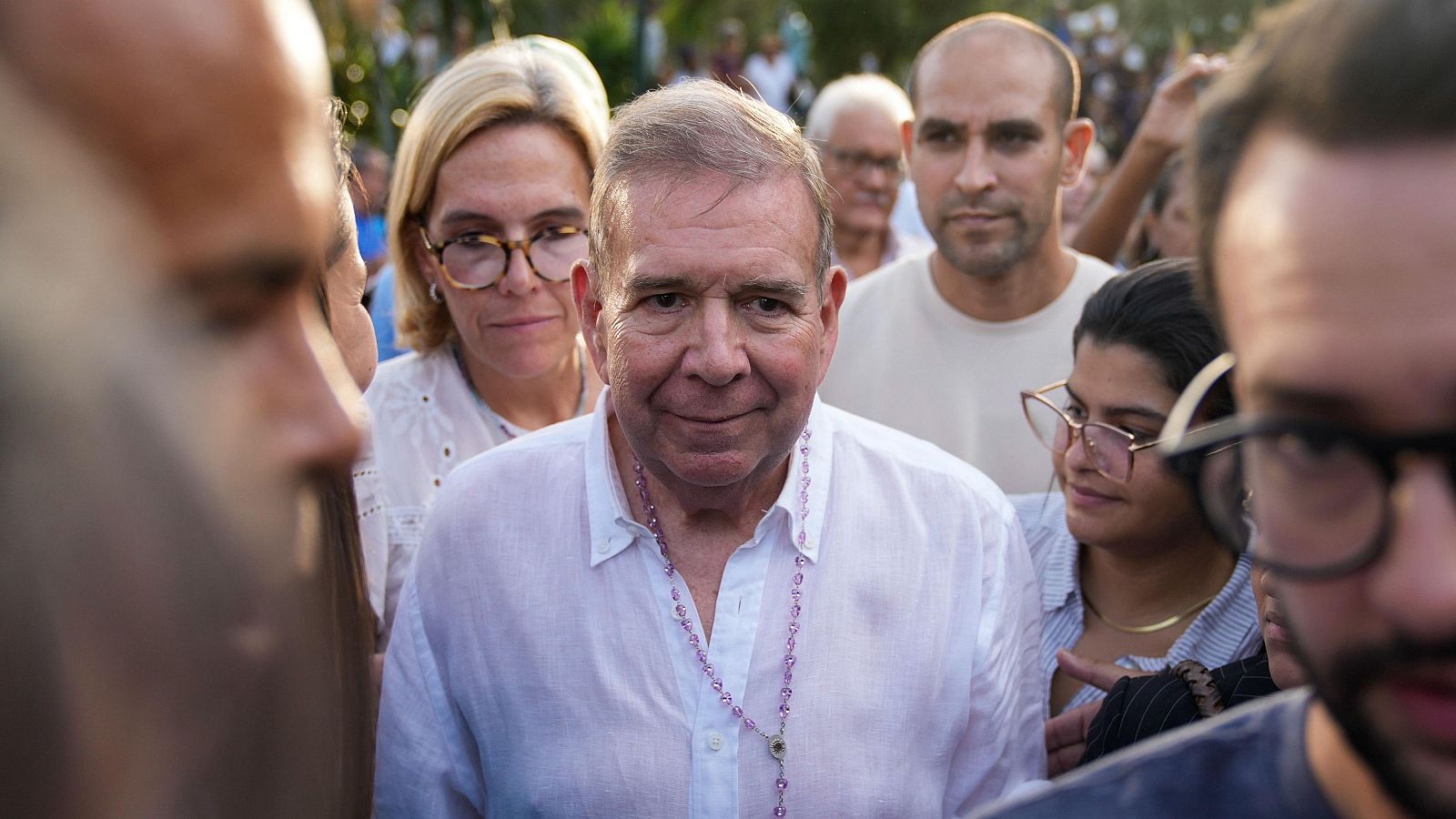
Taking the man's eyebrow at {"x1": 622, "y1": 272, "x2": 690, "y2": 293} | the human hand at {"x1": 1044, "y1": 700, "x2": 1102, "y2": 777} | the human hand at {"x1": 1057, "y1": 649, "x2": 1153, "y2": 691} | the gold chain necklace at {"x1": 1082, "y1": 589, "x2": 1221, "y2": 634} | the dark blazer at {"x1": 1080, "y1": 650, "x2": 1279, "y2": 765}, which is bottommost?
the human hand at {"x1": 1044, "y1": 700, "x2": 1102, "y2": 777}

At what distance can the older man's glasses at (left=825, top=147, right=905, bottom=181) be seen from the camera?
19.7 feet

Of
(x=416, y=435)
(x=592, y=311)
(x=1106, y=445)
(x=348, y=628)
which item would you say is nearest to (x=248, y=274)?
(x=348, y=628)

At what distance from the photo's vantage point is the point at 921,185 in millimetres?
4230

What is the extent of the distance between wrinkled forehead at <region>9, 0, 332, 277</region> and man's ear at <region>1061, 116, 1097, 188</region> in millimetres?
3931

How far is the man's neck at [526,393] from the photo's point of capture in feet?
11.5

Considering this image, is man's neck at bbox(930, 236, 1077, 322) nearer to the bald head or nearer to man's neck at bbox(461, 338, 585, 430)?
the bald head

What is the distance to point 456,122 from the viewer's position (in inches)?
133

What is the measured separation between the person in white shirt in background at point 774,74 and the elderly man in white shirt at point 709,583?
12.7 meters

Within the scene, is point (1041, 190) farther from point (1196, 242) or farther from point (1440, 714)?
point (1440, 714)

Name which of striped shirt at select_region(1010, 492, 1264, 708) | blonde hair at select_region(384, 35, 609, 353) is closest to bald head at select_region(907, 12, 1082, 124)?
blonde hair at select_region(384, 35, 609, 353)

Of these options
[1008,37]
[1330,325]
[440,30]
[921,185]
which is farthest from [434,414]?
[440,30]

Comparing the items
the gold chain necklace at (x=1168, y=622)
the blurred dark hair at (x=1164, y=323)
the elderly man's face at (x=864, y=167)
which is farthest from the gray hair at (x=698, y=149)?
the elderly man's face at (x=864, y=167)

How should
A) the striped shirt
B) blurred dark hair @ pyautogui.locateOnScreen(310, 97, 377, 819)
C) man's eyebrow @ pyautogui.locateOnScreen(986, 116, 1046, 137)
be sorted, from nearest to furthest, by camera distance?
blurred dark hair @ pyautogui.locateOnScreen(310, 97, 377, 819), the striped shirt, man's eyebrow @ pyautogui.locateOnScreen(986, 116, 1046, 137)

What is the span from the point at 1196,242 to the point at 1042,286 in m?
2.84
